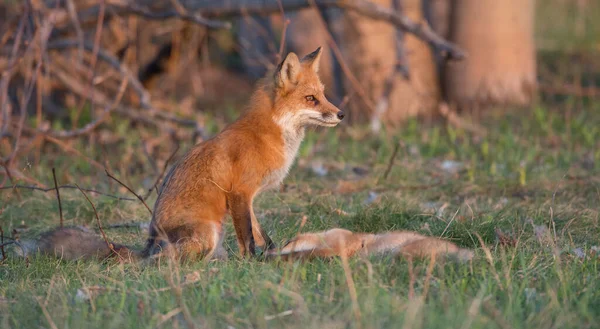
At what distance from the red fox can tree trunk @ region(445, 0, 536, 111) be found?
19.5 ft

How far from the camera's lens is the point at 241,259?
4637 mm

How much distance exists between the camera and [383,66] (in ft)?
33.1

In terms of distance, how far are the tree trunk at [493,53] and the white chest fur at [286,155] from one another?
210 inches

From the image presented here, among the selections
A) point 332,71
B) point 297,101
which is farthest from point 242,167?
point 332,71

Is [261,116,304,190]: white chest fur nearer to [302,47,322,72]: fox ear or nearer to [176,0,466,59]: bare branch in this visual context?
[302,47,322,72]: fox ear

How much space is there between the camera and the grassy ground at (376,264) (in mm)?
3480

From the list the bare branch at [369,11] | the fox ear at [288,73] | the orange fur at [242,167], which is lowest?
the orange fur at [242,167]

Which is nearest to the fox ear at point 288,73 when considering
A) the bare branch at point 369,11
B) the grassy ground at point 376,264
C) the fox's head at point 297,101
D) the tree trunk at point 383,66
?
the fox's head at point 297,101

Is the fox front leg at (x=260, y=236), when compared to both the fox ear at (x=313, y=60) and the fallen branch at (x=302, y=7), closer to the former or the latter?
the fox ear at (x=313, y=60)

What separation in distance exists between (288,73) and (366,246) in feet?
4.85

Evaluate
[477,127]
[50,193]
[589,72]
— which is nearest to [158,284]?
[50,193]

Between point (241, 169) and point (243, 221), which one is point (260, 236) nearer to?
point (243, 221)

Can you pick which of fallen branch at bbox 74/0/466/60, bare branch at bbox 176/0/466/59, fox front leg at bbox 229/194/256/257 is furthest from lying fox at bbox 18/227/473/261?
bare branch at bbox 176/0/466/59

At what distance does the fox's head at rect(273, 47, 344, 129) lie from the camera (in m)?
5.22
